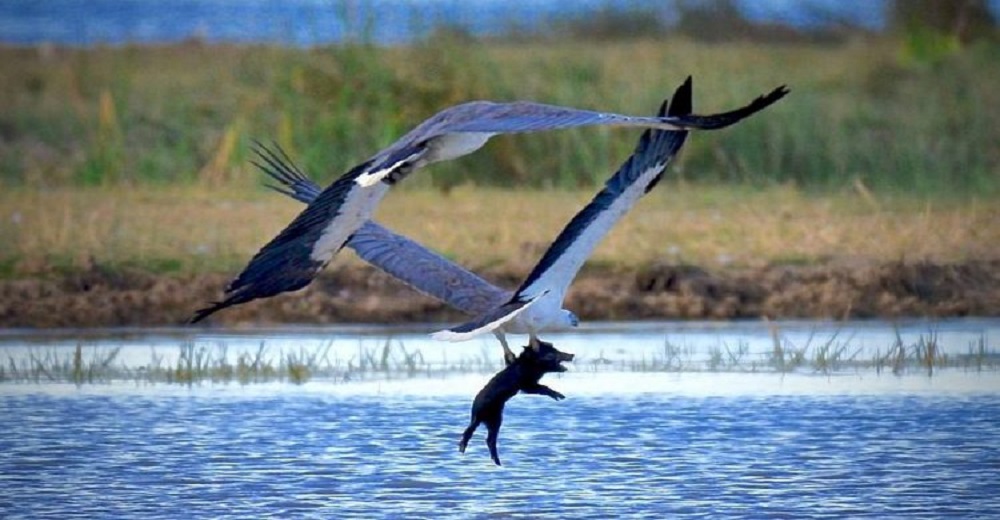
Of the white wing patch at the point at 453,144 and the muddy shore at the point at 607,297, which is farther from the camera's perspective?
the muddy shore at the point at 607,297

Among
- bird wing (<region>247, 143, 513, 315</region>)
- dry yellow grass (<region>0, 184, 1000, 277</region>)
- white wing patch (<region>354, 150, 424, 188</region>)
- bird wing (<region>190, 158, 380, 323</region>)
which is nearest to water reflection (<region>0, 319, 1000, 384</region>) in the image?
dry yellow grass (<region>0, 184, 1000, 277</region>)

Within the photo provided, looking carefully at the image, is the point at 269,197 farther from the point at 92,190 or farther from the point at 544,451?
the point at 544,451

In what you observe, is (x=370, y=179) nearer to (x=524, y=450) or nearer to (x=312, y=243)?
(x=312, y=243)

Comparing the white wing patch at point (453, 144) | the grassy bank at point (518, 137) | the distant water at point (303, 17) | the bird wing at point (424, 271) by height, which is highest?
the distant water at point (303, 17)

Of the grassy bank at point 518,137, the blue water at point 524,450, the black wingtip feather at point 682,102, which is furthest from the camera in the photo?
the grassy bank at point 518,137

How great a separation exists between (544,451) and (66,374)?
8.33 feet

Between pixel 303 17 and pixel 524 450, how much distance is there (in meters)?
17.6

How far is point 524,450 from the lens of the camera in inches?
345

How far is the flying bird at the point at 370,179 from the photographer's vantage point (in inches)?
251

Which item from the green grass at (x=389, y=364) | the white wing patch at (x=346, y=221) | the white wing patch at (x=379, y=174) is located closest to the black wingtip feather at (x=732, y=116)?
the white wing patch at (x=379, y=174)

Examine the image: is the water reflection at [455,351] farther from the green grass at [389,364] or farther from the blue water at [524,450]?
the blue water at [524,450]

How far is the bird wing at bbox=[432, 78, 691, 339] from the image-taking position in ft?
23.7

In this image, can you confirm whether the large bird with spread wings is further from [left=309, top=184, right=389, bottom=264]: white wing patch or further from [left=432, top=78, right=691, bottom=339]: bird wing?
[left=309, top=184, right=389, bottom=264]: white wing patch

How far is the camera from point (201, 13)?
27.6 m
